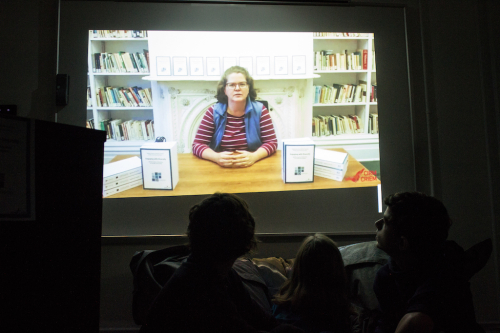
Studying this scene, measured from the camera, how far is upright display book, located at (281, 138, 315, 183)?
2439mm

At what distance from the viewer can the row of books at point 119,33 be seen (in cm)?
236

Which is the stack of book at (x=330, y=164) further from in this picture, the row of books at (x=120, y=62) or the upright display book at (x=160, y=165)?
the row of books at (x=120, y=62)

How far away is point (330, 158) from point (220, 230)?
4.50 feet

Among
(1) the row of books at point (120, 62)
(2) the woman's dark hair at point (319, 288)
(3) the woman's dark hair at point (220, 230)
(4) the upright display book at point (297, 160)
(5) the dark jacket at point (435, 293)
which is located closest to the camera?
(5) the dark jacket at point (435, 293)

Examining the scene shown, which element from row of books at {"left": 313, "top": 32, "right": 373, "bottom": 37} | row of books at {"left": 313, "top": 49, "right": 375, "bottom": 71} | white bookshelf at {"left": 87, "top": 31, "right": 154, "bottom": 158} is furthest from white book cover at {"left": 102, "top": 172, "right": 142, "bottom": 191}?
row of books at {"left": 313, "top": 32, "right": 373, "bottom": 37}

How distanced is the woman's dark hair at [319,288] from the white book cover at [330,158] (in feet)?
3.31

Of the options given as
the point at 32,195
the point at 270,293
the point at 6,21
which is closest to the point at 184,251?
the point at 270,293

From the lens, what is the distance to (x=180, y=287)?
1206mm

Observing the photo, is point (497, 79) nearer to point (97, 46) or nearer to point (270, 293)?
point (270, 293)

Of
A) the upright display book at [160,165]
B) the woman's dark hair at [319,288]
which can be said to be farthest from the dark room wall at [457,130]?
the woman's dark hair at [319,288]

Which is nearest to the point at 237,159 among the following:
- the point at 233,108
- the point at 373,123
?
the point at 233,108

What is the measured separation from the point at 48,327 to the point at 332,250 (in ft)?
3.43

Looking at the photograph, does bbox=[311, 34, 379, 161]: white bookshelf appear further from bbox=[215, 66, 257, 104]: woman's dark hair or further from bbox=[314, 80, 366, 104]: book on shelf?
bbox=[215, 66, 257, 104]: woman's dark hair

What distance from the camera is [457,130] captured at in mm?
2576
